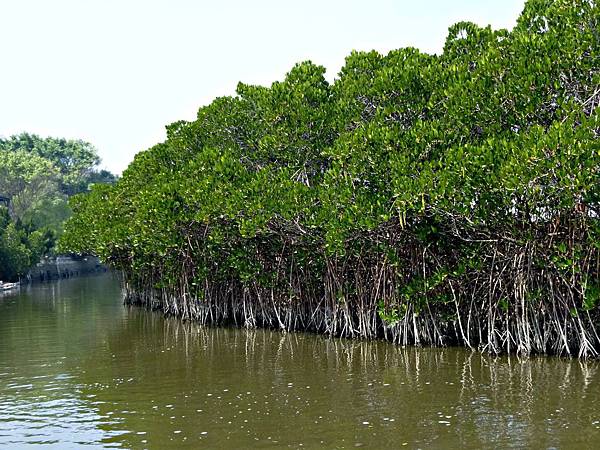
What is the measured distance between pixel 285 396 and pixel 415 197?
483cm

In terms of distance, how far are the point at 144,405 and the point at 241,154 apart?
10535mm

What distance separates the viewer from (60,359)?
60.1 feet

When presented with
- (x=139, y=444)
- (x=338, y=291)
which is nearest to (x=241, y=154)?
(x=338, y=291)

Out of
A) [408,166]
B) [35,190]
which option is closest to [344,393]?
[408,166]

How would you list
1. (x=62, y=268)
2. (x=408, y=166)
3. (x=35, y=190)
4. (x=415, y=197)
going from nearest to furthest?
1. (x=415, y=197)
2. (x=408, y=166)
3. (x=62, y=268)
4. (x=35, y=190)

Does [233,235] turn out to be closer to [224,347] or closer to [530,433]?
[224,347]

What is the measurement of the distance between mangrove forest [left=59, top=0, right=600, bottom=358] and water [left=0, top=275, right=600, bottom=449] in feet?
3.82

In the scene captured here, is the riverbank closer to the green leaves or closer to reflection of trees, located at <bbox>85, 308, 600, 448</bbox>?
the green leaves

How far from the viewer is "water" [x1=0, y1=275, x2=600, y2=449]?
Result: 10.6 metres

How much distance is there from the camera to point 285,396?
1319 centimetres

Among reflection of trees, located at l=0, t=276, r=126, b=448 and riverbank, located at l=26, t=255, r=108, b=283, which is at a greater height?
riverbank, located at l=26, t=255, r=108, b=283

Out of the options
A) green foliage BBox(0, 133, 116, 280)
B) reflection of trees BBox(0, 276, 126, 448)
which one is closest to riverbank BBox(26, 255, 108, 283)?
green foliage BBox(0, 133, 116, 280)

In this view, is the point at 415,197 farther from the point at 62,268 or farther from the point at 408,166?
the point at 62,268

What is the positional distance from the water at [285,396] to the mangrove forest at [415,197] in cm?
116
